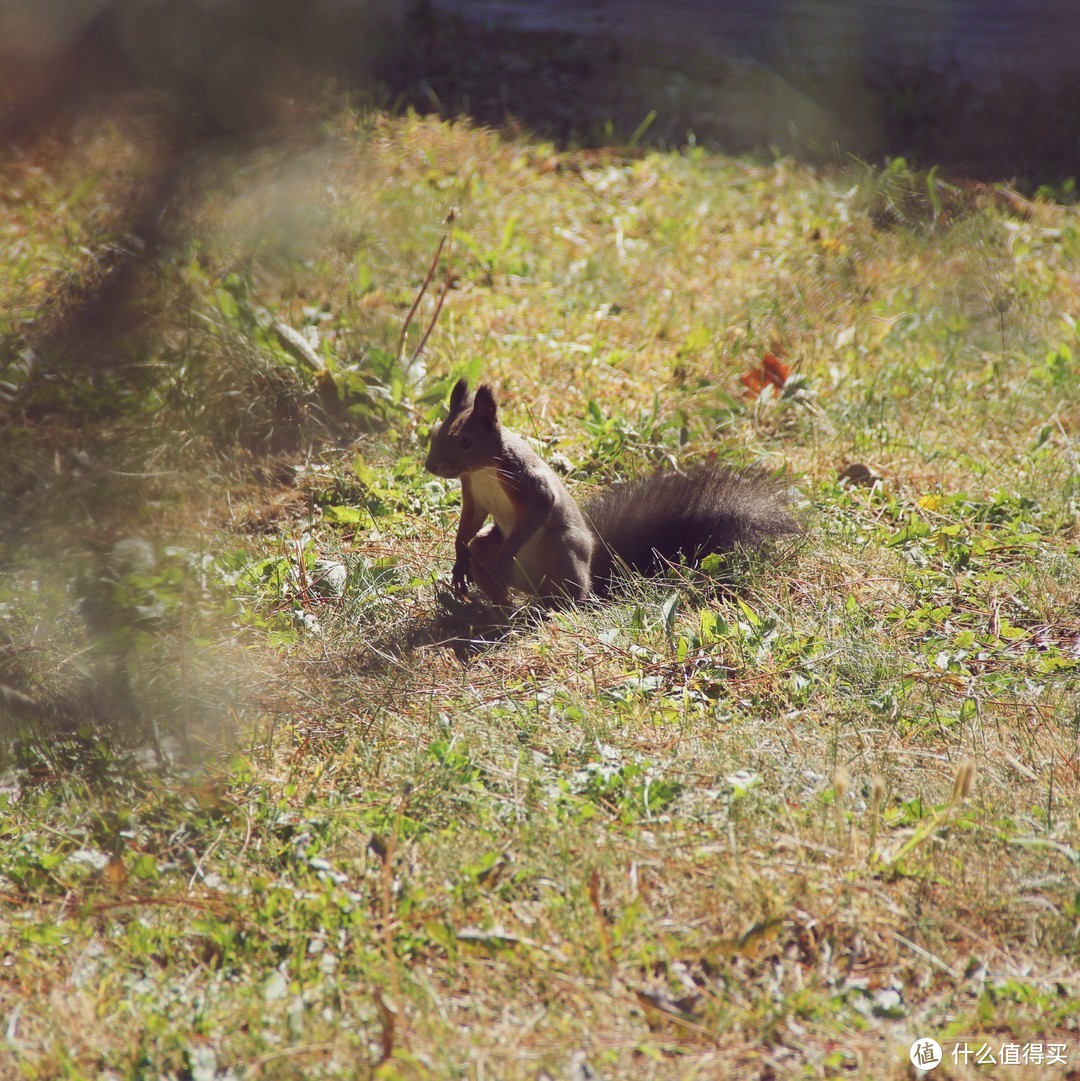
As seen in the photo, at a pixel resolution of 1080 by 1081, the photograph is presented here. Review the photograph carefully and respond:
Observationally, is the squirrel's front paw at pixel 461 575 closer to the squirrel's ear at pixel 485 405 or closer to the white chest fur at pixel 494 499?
the white chest fur at pixel 494 499

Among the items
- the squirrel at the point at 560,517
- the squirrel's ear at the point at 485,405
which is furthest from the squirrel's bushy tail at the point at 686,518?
the squirrel's ear at the point at 485,405

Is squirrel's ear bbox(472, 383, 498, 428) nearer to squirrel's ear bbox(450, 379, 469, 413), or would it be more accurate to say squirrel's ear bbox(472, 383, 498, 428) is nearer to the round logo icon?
squirrel's ear bbox(450, 379, 469, 413)

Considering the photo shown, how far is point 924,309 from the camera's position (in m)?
5.26

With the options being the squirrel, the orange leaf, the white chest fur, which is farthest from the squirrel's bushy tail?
the orange leaf

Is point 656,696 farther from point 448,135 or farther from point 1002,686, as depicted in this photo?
point 448,135

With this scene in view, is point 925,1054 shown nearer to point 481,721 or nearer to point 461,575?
point 481,721

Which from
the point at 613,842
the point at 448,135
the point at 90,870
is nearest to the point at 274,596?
the point at 90,870

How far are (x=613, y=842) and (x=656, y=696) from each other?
2.14 feet

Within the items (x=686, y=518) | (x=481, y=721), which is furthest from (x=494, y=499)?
(x=481, y=721)

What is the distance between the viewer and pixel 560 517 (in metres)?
3.29

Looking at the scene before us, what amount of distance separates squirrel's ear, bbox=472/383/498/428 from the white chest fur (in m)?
0.18

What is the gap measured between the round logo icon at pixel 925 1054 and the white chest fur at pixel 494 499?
190 cm

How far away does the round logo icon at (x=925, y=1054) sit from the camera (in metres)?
1.70

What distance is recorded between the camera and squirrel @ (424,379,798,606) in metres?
3.13
